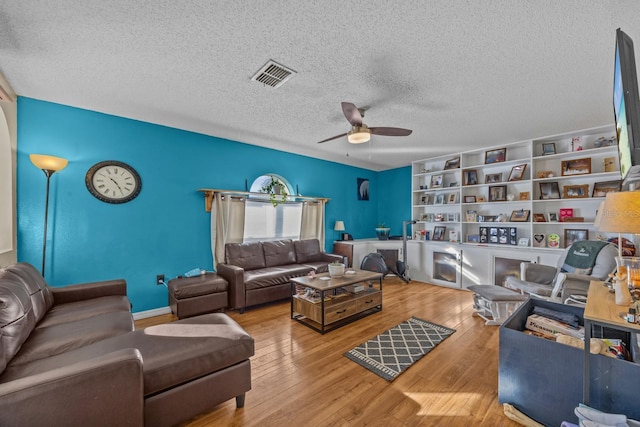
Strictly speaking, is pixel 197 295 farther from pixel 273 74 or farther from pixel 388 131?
pixel 388 131

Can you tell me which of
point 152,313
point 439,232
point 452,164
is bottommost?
point 152,313

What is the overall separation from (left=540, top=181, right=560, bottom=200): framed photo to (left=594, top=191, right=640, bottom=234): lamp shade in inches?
128

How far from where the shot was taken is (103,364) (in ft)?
3.83

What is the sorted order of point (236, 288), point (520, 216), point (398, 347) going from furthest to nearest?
point (520, 216) → point (236, 288) → point (398, 347)

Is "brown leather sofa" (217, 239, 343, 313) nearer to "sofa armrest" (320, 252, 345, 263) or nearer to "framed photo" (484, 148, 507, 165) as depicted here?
"sofa armrest" (320, 252, 345, 263)

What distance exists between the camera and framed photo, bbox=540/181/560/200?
3898 millimetres

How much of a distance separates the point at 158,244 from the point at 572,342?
4.11m

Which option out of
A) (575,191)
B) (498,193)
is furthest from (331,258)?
(575,191)

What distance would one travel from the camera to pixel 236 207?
13.2ft

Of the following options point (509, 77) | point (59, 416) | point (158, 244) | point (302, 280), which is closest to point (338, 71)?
point (509, 77)

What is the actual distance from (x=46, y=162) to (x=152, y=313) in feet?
6.65

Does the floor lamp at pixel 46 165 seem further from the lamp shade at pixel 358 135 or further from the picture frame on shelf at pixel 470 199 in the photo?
the picture frame on shelf at pixel 470 199

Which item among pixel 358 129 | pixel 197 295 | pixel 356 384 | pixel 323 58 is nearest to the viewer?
pixel 356 384

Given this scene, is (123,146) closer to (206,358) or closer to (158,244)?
(158,244)
